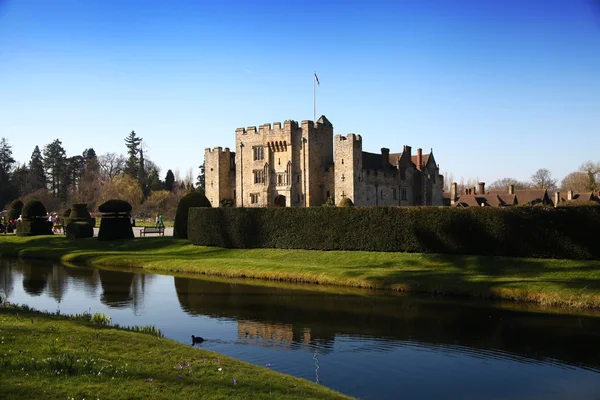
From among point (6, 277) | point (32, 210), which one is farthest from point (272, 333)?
point (32, 210)

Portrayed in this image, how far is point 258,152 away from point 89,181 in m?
43.1

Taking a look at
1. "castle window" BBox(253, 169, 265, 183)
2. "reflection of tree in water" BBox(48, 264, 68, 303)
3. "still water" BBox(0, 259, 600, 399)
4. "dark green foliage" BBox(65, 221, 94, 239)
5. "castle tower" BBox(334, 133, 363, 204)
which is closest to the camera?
"still water" BBox(0, 259, 600, 399)

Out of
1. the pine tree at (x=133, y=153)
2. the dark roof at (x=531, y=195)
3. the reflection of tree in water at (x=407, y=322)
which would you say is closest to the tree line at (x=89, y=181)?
the pine tree at (x=133, y=153)

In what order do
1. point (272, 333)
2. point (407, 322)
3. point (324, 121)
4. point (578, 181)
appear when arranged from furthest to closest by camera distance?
point (578, 181)
point (324, 121)
point (407, 322)
point (272, 333)

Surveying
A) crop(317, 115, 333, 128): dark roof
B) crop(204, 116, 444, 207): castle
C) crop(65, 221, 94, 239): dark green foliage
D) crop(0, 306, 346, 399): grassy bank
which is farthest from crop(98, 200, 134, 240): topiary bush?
crop(0, 306, 346, 399): grassy bank

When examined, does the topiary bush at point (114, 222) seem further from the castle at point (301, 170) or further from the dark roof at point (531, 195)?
the dark roof at point (531, 195)

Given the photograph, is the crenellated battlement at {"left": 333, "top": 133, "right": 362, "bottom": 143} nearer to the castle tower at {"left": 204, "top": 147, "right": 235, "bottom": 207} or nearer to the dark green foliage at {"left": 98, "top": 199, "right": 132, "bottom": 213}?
the castle tower at {"left": 204, "top": 147, "right": 235, "bottom": 207}

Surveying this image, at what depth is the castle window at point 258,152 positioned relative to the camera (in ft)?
183

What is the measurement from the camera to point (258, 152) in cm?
5619

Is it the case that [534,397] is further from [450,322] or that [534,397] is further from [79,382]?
[79,382]

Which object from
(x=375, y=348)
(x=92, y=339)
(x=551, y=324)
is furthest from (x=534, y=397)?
(x=92, y=339)

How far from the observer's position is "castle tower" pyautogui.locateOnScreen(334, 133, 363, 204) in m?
49.9

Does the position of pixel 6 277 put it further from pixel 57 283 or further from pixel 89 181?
pixel 89 181

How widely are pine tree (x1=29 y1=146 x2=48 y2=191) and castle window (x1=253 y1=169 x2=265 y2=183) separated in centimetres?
5437
